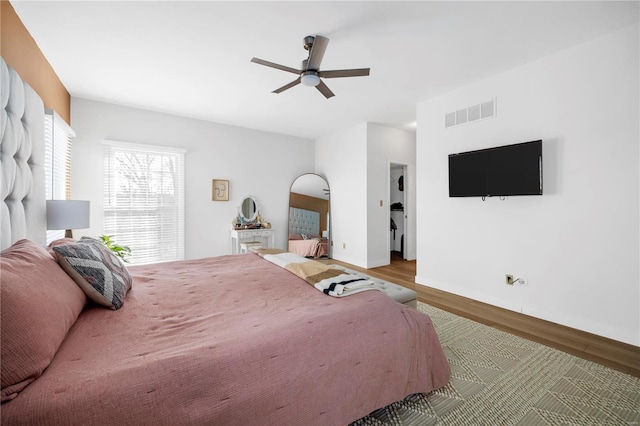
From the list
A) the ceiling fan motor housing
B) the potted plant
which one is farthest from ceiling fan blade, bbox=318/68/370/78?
the potted plant

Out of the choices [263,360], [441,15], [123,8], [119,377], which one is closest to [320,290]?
[263,360]

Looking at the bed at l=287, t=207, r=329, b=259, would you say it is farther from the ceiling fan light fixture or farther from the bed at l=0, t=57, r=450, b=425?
the bed at l=0, t=57, r=450, b=425

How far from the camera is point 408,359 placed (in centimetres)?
151

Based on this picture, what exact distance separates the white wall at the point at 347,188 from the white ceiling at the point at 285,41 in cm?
144

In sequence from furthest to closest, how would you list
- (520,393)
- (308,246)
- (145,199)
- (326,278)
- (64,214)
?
(308,246), (145,199), (64,214), (326,278), (520,393)

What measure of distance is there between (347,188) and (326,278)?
3512 mm

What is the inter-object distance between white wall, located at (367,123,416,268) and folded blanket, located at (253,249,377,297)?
2.69 m

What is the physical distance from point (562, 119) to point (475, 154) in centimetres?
80

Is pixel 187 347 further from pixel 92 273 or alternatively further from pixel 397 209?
pixel 397 209

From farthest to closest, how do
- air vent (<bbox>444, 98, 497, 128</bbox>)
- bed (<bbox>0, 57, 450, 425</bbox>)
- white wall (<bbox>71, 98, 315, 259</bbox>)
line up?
white wall (<bbox>71, 98, 315, 259</bbox>) → air vent (<bbox>444, 98, 497, 128</bbox>) → bed (<bbox>0, 57, 450, 425</bbox>)

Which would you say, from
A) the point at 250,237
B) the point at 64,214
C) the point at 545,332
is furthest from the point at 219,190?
the point at 545,332

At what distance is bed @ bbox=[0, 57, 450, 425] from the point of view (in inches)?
33.6

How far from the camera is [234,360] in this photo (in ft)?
3.46

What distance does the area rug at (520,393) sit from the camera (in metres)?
1.50
